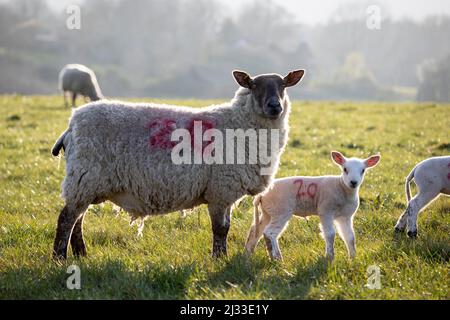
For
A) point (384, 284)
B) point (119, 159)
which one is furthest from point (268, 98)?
point (384, 284)

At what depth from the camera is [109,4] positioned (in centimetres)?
11319

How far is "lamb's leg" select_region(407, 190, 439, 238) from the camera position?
671 cm

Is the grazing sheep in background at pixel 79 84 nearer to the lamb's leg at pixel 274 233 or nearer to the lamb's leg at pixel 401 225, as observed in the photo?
the lamb's leg at pixel 274 233

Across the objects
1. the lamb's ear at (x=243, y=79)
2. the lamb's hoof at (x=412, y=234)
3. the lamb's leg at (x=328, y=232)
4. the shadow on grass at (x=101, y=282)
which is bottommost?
the shadow on grass at (x=101, y=282)

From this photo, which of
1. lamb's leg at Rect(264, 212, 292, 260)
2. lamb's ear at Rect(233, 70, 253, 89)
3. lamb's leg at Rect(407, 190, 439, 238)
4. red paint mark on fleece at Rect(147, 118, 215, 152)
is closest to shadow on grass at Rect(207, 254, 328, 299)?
lamb's leg at Rect(264, 212, 292, 260)

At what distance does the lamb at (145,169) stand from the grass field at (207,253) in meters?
0.48

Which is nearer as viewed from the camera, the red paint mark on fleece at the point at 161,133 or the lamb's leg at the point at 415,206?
the red paint mark on fleece at the point at 161,133

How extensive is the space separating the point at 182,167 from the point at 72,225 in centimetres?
136

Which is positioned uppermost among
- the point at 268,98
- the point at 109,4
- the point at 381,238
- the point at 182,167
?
the point at 109,4

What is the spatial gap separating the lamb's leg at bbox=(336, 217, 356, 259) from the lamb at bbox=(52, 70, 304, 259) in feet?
3.21

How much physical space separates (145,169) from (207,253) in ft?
3.86

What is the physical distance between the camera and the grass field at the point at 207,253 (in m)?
5.11

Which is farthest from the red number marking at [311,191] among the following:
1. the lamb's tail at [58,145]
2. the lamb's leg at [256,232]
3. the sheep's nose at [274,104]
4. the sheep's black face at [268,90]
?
the lamb's tail at [58,145]
